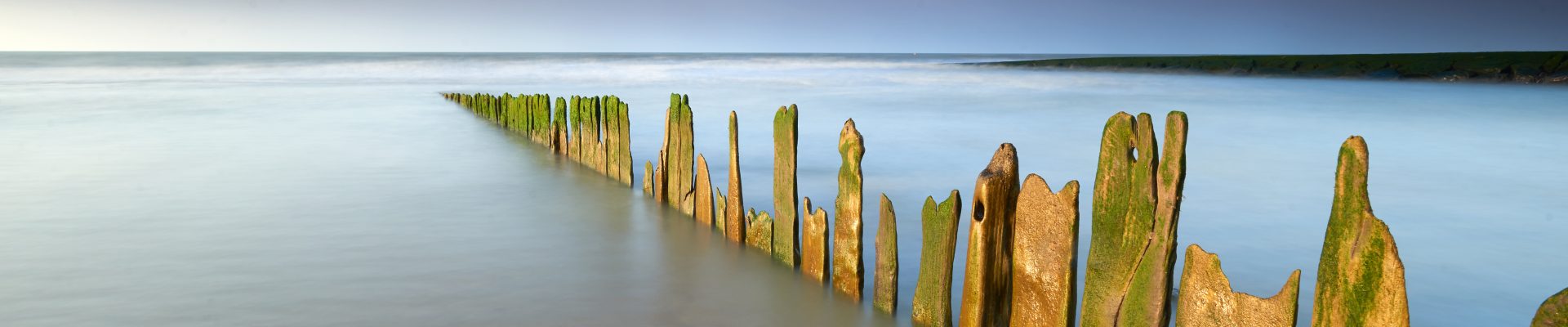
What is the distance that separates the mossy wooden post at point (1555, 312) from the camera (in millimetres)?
1559

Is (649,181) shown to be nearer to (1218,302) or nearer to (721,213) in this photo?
(721,213)

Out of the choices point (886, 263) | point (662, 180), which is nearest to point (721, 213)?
point (662, 180)

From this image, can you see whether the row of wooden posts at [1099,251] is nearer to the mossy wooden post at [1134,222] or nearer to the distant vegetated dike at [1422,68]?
the mossy wooden post at [1134,222]

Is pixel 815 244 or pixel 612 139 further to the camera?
pixel 612 139

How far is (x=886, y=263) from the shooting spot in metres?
3.31

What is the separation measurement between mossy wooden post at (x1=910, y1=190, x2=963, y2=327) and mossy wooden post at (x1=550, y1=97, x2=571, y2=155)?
559 cm

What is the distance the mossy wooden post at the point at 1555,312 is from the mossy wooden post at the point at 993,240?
4.04 ft

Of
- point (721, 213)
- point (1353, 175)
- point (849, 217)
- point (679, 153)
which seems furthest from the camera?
point (679, 153)

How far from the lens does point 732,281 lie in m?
3.98

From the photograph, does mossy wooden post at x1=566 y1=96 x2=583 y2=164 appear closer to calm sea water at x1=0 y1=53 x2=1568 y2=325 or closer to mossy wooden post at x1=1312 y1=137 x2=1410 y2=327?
calm sea water at x1=0 y1=53 x2=1568 y2=325

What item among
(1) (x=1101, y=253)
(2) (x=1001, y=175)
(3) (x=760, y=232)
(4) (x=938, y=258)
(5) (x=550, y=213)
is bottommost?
(5) (x=550, y=213)

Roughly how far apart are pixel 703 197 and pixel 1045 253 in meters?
2.55

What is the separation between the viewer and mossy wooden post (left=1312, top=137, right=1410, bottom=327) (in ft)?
5.84

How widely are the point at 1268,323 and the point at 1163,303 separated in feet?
0.86
